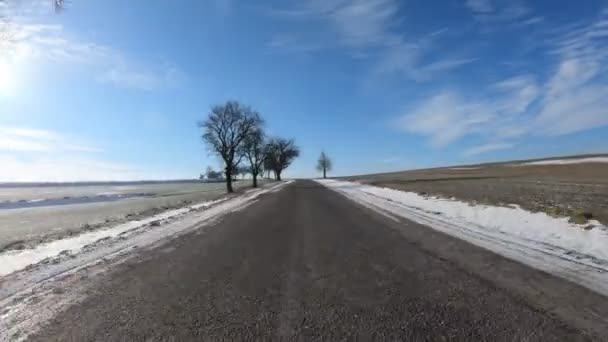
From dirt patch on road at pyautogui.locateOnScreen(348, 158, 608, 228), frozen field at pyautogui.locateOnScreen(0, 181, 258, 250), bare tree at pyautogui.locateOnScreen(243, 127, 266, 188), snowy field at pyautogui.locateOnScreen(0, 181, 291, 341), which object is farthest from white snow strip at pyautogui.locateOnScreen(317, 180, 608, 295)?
bare tree at pyautogui.locateOnScreen(243, 127, 266, 188)

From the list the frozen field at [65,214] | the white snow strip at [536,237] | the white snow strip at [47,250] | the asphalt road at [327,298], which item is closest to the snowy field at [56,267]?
the white snow strip at [47,250]

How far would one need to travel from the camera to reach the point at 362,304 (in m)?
3.81

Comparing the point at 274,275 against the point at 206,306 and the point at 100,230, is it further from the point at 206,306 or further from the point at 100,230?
the point at 100,230

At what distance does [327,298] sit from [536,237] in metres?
6.35

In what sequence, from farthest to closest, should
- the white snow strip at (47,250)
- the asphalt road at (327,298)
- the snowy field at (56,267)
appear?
the white snow strip at (47,250) → the snowy field at (56,267) → the asphalt road at (327,298)

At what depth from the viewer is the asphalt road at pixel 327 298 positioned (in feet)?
10.3

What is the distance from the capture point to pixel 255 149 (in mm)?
53875

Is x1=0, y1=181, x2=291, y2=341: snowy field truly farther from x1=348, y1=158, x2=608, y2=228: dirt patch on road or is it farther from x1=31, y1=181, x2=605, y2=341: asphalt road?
x1=348, y1=158, x2=608, y2=228: dirt patch on road

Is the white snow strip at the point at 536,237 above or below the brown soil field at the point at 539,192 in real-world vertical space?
below

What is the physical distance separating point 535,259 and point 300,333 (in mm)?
4871

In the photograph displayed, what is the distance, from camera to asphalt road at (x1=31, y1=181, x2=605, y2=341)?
315 cm

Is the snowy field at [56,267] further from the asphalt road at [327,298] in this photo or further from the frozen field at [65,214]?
the frozen field at [65,214]

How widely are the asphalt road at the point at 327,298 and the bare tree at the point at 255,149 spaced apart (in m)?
36.8

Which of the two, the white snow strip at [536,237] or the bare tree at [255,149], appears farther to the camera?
the bare tree at [255,149]
